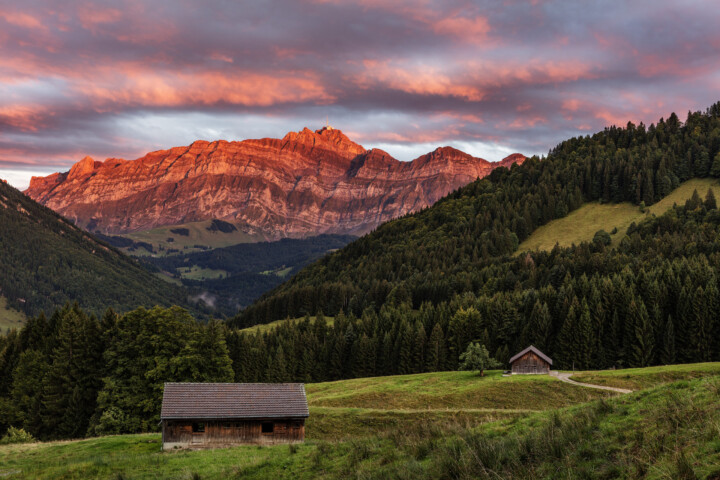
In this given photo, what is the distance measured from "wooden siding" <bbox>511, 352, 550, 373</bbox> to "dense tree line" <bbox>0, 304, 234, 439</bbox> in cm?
4719

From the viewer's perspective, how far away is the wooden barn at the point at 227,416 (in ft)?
146

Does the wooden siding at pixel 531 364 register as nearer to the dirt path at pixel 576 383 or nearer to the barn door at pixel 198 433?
the dirt path at pixel 576 383

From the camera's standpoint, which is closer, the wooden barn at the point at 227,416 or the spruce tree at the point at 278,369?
A: the wooden barn at the point at 227,416

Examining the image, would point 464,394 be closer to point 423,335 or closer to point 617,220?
point 423,335

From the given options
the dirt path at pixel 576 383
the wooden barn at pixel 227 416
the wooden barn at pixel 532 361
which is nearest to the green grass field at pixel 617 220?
the wooden barn at pixel 532 361

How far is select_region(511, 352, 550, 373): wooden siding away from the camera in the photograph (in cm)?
8144

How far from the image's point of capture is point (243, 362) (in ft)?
382

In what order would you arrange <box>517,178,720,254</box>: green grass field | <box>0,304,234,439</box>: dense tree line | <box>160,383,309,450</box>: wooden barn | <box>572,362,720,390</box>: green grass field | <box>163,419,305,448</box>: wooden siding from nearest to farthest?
<box>160,383,309,450</box>: wooden barn → <box>163,419,305,448</box>: wooden siding → <box>572,362,720,390</box>: green grass field → <box>0,304,234,439</box>: dense tree line → <box>517,178,720,254</box>: green grass field

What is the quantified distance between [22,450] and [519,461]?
146 ft

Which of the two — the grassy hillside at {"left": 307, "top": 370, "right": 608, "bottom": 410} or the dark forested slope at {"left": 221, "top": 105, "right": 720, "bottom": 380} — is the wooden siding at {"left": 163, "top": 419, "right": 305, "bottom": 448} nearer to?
the grassy hillside at {"left": 307, "top": 370, "right": 608, "bottom": 410}

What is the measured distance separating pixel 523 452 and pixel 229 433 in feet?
117

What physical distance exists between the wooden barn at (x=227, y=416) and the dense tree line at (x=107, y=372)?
20.0m

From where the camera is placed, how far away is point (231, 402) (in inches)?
1805

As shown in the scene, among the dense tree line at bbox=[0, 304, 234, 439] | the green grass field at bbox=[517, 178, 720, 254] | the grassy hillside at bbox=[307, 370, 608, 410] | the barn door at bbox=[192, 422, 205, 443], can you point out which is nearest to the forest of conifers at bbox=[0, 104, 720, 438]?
the dense tree line at bbox=[0, 304, 234, 439]
